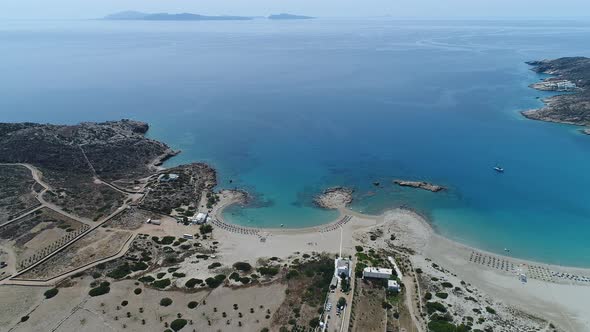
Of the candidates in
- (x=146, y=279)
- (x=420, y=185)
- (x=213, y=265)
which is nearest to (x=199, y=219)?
(x=213, y=265)

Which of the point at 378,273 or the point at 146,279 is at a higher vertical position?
the point at 378,273

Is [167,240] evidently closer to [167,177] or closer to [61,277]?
[61,277]

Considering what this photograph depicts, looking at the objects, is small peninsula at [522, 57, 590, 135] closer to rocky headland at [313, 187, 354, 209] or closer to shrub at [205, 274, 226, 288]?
rocky headland at [313, 187, 354, 209]

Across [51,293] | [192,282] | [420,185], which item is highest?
[420,185]

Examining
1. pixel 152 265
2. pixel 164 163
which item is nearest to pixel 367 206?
pixel 152 265

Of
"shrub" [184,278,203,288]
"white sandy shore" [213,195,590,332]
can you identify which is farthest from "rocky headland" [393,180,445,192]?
"shrub" [184,278,203,288]
